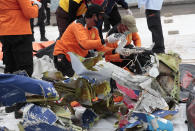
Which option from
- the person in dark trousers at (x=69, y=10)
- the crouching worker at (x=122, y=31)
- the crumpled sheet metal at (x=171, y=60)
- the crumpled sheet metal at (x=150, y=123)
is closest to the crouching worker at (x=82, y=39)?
the crouching worker at (x=122, y=31)

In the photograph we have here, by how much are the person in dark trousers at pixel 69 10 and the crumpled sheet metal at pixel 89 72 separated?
1509 mm

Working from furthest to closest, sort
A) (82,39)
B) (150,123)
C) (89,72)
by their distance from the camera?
(82,39) → (89,72) → (150,123)

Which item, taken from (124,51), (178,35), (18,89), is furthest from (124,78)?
(178,35)

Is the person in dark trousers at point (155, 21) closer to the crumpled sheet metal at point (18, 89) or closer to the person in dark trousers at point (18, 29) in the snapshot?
the person in dark trousers at point (18, 29)

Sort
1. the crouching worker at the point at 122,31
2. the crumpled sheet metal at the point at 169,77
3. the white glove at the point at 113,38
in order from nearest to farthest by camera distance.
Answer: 1. the crumpled sheet metal at the point at 169,77
2. the white glove at the point at 113,38
3. the crouching worker at the point at 122,31

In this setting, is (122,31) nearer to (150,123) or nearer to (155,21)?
(155,21)

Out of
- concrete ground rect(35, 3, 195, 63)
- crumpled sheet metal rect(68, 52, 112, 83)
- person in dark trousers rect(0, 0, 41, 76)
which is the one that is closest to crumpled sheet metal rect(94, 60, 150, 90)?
crumpled sheet metal rect(68, 52, 112, 83)

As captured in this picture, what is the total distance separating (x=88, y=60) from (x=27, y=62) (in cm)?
96

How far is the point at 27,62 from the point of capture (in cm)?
313

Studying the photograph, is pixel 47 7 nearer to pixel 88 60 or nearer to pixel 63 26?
pixel 63 26

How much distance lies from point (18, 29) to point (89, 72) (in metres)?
1.05

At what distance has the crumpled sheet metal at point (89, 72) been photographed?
227 cm

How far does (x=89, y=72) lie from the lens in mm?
2281

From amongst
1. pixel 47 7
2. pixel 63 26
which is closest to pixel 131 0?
pixel 47 7
